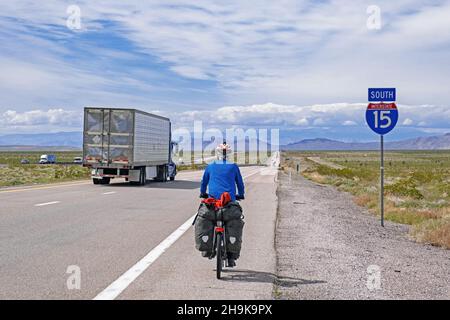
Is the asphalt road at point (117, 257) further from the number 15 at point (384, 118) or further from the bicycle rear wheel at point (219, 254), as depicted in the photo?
the number 15 at point (384, 118)

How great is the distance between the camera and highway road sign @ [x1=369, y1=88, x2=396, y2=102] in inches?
557

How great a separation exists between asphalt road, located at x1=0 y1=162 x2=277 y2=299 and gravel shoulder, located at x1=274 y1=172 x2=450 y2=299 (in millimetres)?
396

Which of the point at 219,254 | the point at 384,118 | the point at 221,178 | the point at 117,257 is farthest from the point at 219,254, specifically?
the point at 384,118

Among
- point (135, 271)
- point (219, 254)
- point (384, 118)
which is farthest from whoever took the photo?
point (384, 118)

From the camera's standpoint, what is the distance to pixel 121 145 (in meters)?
29.5

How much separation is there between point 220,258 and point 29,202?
483 inches

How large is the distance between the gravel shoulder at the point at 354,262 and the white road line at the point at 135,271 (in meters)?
1.88

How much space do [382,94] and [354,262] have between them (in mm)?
5821

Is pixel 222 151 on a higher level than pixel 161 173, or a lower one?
higher

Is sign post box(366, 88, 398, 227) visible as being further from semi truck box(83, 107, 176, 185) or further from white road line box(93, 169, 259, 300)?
semi truck box(83, 107, 176, 185)

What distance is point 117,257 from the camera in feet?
30.9

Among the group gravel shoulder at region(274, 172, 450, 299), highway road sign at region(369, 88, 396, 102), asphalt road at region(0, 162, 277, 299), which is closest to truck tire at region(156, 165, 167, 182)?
asphalt road at region(0, 162, 277, 299)

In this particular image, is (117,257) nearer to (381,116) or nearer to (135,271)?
(135,271)
